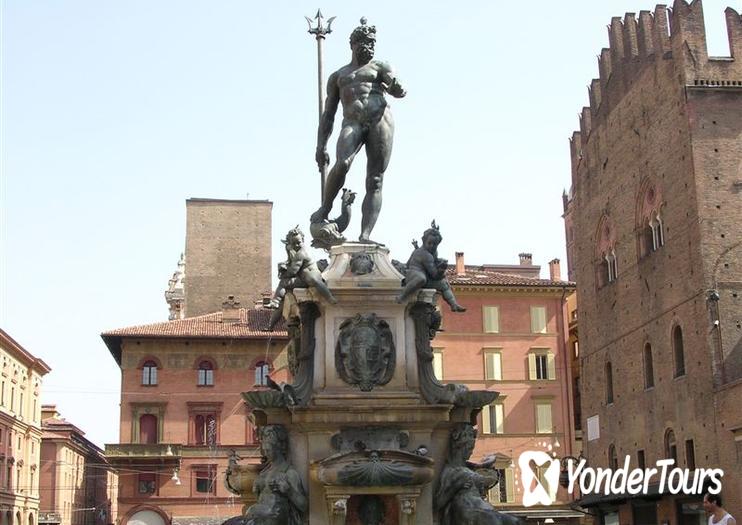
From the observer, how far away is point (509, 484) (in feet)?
178

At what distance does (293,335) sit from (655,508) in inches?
1317

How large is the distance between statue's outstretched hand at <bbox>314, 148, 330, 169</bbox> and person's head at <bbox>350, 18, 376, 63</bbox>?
1346 mm

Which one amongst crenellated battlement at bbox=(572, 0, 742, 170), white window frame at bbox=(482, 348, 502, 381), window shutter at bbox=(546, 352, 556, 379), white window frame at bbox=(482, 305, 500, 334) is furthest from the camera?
white window frame at bbox=(482, 305, 500, 334)

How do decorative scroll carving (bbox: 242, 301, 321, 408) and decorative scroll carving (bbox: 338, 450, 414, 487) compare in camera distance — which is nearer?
decorative scroll carving (bbox: 338, 450, 414, 487)

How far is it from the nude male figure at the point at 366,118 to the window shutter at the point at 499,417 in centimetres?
4399

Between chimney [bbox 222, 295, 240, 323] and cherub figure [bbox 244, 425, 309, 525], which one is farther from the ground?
chimney [bbox 222, 295, 240, 323]

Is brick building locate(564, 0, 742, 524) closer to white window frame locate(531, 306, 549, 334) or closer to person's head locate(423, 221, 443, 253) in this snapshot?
white window frame locate(531, 306, 549, 334)

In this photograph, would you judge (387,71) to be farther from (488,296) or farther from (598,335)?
(488,296)

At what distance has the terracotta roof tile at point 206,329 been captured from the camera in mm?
57531

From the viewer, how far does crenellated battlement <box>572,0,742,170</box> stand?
133 ft

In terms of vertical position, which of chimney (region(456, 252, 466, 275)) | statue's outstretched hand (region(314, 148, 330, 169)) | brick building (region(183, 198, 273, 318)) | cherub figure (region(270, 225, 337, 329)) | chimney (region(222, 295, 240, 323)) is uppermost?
brick building (region(183, 198, 273, 318))

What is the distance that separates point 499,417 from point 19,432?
2982 centimetres

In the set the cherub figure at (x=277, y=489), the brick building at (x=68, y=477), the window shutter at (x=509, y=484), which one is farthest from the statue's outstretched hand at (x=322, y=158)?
the brick building at (x=68, y=477)

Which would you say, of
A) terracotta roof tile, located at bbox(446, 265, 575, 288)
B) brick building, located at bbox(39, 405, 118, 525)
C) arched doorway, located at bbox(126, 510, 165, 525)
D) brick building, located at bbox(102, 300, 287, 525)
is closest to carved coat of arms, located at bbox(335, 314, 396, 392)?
brick building, located at bbox(102, 300, 287, 525)
